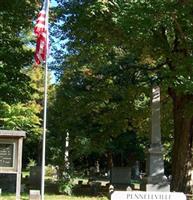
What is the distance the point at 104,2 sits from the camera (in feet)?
59.5

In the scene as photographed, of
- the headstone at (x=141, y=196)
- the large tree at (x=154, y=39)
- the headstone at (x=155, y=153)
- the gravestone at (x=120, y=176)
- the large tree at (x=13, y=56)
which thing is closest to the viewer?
the headstone at (x=141, y=196)

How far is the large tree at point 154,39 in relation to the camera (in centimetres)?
1823

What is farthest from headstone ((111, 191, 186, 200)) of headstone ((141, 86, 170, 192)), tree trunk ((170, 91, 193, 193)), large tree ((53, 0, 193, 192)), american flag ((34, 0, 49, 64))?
tree trunk ((170, 91, 193, 193))

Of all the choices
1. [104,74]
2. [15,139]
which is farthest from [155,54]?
[15,139]

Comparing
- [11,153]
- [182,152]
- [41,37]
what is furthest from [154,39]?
[11,153]

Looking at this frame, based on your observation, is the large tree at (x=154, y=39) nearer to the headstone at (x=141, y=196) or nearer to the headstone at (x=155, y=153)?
the headstone at (x=155, y=153)

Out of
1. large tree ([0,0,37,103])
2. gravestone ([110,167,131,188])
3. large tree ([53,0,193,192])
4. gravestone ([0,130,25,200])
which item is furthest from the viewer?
gravestone ([110,167,131,188])

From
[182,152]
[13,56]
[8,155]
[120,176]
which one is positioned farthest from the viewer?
[120,176]

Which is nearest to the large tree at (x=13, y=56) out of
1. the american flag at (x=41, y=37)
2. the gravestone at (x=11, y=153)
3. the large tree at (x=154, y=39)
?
the large tree at (x=154, y=39)

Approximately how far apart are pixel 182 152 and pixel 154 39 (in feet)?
16.3

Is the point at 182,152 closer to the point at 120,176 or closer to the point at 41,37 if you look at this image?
the point at 41,37

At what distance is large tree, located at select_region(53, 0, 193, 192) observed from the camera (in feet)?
59.8

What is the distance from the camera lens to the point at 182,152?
22516mm

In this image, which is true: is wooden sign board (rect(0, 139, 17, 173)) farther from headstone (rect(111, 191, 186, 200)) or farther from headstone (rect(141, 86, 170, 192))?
headstone (rect(111, 191, 186, 200))
